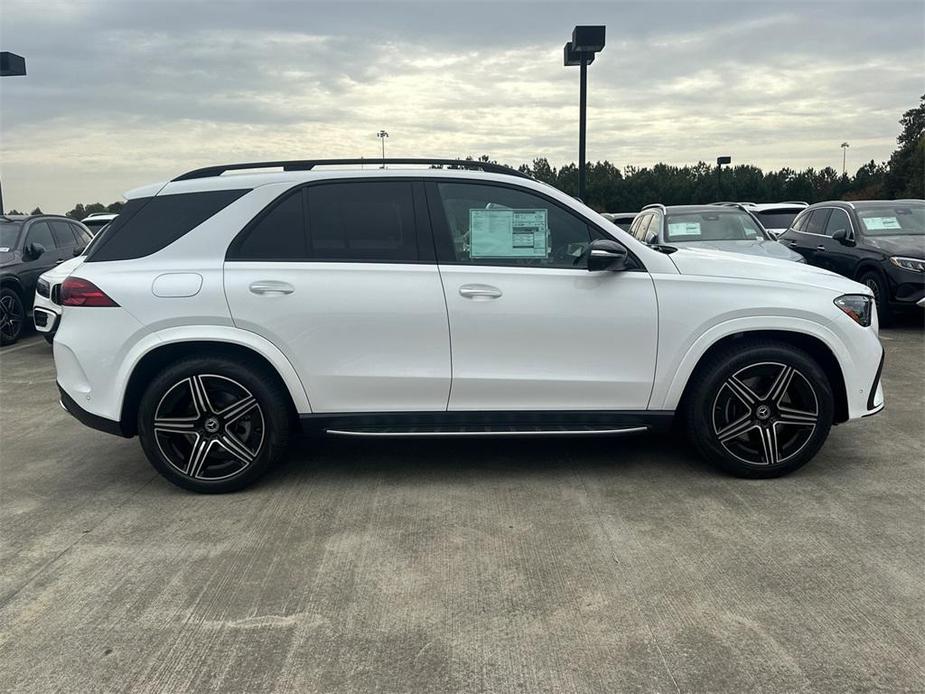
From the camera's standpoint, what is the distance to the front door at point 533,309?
407 cm

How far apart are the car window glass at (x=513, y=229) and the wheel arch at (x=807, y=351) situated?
929 millimetres

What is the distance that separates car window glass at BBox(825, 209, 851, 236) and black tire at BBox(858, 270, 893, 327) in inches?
32.7

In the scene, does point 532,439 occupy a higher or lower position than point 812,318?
lower

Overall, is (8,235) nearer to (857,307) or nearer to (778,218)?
(857,307)

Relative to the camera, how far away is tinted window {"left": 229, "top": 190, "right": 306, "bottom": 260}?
4125 mm

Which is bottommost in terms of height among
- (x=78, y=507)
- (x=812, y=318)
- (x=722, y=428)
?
(x=78, y=507)

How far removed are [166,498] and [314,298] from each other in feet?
4.76

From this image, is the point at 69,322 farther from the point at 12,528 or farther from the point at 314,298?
the point at 314,298

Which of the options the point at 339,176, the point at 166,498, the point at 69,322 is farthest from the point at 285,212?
the point at 166,498

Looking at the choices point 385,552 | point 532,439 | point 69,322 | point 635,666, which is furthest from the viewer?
point 532,439

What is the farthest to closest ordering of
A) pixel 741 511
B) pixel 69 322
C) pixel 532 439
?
1. pixel 532 439
2. pixel 69 322
3. pixel 741 511

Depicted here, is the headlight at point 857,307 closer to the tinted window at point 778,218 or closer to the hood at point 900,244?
the hood at point 900,244

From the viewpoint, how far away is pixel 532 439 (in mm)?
5121

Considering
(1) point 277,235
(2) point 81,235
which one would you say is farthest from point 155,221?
(2) point 81,235
